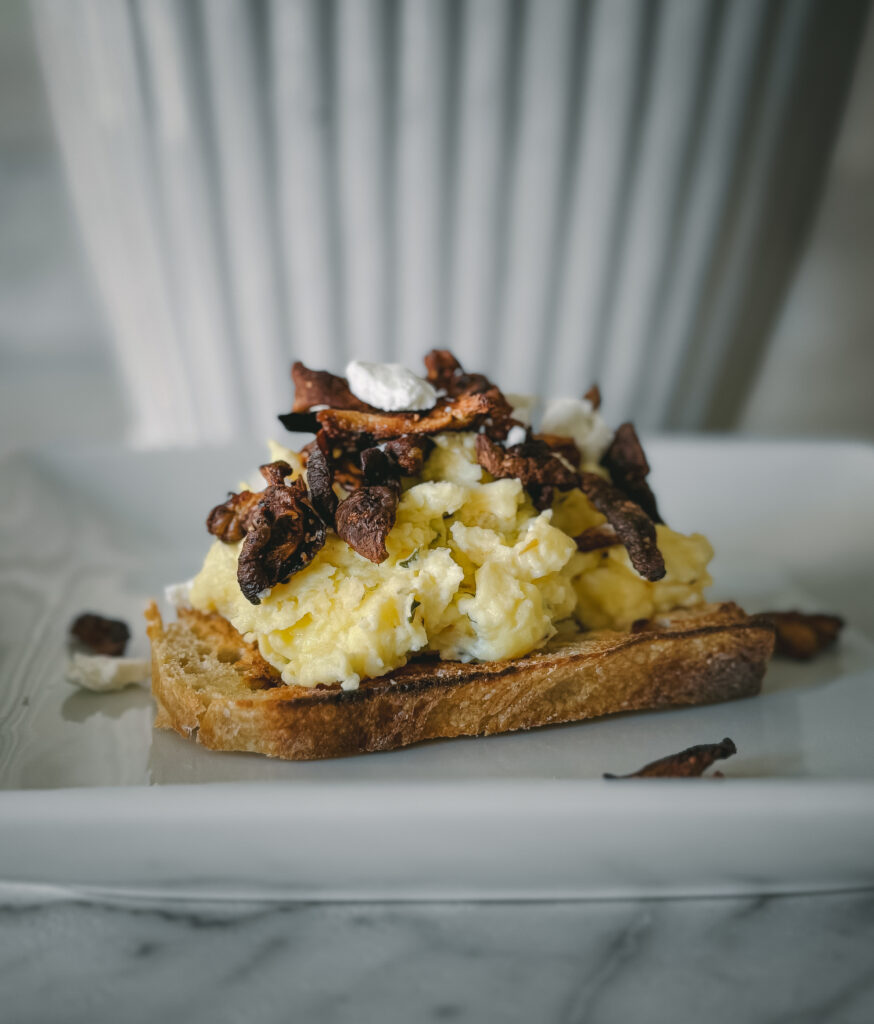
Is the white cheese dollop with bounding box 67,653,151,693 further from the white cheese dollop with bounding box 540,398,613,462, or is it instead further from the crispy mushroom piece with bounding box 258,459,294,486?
the white cheese dollop with bounding box 540,398,613,462

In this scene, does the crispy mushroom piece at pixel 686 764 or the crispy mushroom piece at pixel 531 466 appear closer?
the crispy mushroom piece at pixel 686 764

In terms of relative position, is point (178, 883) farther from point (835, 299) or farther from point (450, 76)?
point (835, 299)

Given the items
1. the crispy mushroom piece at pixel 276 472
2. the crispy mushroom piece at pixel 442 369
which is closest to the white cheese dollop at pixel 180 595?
the crispy mushroom piece at pixel 276 472

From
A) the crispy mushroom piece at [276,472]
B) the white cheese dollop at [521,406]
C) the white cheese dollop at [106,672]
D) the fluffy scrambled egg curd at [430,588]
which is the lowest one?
the white cheese dollop at [106,672]

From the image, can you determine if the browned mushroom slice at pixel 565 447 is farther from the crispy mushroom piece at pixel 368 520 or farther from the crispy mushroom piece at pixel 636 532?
the crispy mushroom piece at pixel 368 520

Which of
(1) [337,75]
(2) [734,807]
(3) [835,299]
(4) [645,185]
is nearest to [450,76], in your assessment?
(1) [337,75]

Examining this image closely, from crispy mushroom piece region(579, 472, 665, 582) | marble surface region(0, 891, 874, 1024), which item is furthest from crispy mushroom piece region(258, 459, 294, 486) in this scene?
marble surface region(0, 891, 874, 1024)

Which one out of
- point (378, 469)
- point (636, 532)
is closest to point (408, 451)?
point (378, 469)

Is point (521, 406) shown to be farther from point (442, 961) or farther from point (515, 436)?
point (442, 961)
